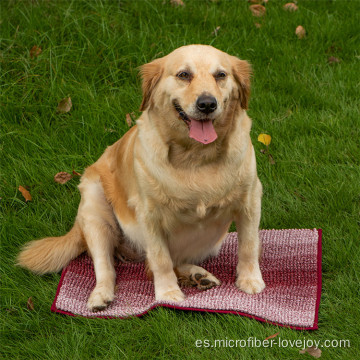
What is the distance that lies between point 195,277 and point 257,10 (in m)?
3.20

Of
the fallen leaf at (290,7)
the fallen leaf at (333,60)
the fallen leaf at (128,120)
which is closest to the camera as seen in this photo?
the fallen leaf at (128,120)

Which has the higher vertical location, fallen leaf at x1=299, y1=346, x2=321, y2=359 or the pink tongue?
the pink tongue

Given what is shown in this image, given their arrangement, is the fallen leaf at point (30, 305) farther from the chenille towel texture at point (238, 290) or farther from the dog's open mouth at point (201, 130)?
the dog's open mouth at point (201, 130)

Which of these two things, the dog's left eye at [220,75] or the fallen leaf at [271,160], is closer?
the dog's left eye at [220,75]

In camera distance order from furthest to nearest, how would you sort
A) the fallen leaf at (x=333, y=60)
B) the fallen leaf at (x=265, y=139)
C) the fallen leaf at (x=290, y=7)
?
the fallen leaf at (x=290, y=7), the fallen leaf at (x=333, y=60), the fallen leaf at (x=265, y=139)

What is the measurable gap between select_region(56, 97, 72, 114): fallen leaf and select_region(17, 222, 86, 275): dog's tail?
4.33 ft

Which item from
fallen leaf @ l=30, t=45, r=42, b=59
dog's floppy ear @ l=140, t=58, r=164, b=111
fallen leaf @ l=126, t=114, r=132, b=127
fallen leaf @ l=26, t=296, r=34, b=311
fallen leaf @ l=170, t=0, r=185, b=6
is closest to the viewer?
dog's floppy ear @ l=140, t=58, r=164, b=111

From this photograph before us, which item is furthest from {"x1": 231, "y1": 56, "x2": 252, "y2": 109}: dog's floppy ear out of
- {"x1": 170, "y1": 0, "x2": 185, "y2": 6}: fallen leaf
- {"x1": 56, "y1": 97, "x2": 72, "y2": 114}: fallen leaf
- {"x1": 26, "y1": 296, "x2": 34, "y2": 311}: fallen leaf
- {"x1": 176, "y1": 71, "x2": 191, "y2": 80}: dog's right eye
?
{"x1": 170, "y1": 0, "x2": 185, "y2": 6}: fallen leaf

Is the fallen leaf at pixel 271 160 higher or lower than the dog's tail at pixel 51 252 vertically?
higher

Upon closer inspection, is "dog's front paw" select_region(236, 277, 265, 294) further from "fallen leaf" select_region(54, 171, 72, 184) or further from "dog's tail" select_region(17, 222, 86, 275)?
"fallen leaf" select_region(54, 171, 72, 184)

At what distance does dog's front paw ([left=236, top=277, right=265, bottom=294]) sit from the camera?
131 inches

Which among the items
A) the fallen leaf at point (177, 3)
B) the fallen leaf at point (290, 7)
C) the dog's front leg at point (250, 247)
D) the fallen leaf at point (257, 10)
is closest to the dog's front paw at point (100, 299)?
the dog's front leg at point (250, 247)

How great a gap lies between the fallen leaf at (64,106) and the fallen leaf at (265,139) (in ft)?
4.73

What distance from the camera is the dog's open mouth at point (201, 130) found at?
3.05 meters
